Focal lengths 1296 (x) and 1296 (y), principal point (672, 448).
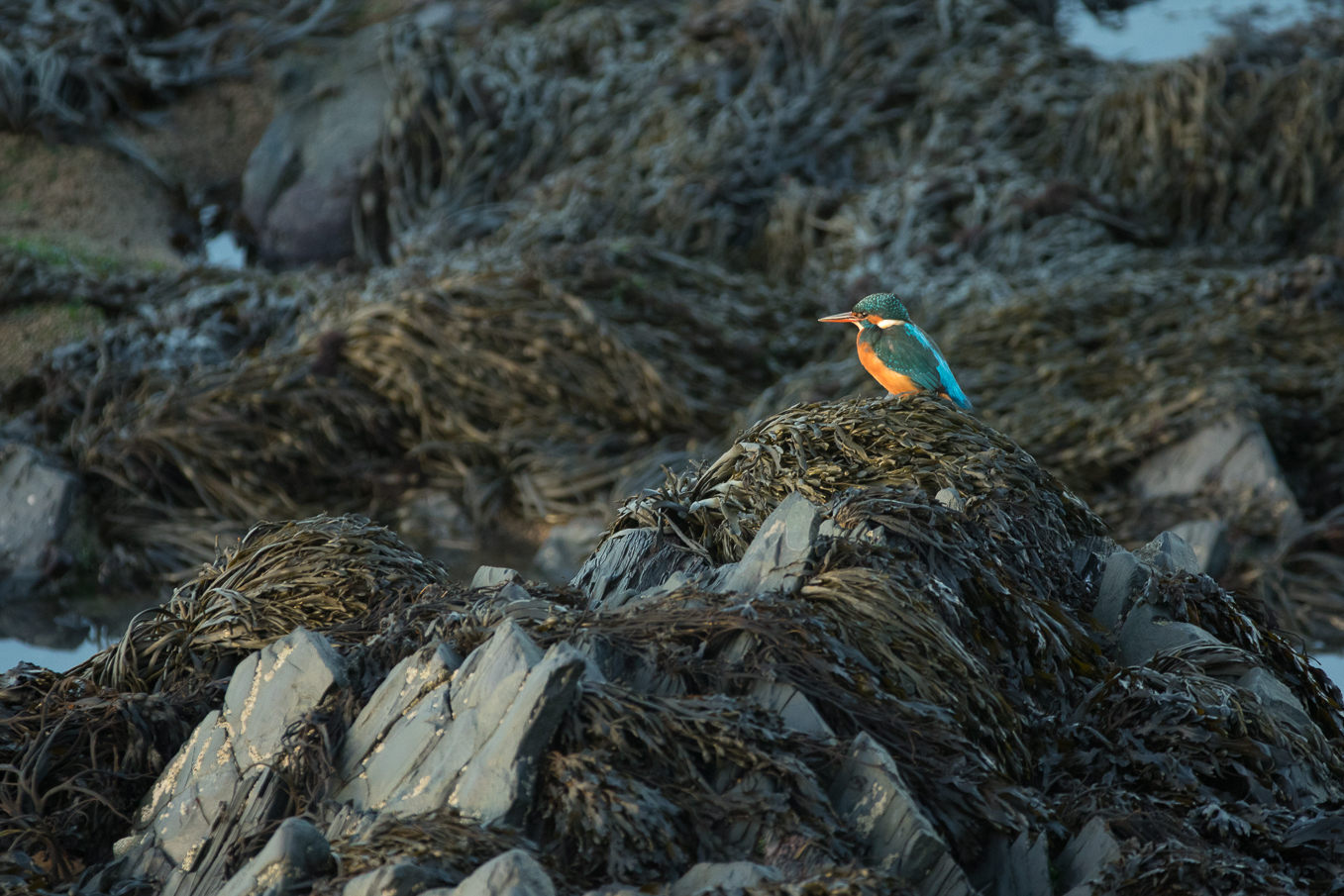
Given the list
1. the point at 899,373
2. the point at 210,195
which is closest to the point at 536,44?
the point at 210,195

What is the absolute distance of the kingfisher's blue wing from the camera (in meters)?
3.57

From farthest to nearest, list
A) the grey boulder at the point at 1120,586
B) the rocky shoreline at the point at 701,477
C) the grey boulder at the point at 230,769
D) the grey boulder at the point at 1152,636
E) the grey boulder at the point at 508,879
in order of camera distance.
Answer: the grey boulder at the point at 1120,586
the grey boulder at the point at 1152,636
the grey boulder at the point at 230,769
the rocky shoreline at the point at 701,477
the grey boulder at the point at 508,879

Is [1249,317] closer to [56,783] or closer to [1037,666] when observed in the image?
[1037,666]

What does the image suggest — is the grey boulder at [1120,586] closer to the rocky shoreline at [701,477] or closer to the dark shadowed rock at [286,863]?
the rocky shoreline at [701,477]

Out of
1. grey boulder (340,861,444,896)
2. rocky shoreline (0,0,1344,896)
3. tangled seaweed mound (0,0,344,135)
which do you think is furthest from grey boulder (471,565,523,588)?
tangled seaweed mound (0,0,344,135)

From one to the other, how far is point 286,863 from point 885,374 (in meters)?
2.12

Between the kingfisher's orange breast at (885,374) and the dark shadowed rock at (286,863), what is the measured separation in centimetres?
203

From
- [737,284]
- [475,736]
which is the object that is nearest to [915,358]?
[475,736]

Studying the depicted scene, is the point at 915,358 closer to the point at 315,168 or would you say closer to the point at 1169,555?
the point at 1169,555

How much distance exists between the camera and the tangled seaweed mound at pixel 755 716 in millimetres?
2189

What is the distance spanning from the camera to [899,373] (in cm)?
358

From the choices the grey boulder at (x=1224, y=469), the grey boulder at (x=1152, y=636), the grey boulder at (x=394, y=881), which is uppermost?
the grey boulder at (x=394, y=881)

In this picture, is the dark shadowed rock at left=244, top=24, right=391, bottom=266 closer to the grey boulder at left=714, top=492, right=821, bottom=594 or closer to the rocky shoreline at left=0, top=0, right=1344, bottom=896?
the rocky shoreline at left=0, top=0, right=1344, bottom=896

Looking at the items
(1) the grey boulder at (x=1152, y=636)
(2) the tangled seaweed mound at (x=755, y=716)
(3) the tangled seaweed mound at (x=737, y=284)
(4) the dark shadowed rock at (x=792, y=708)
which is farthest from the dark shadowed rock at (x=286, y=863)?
(3) the tangled seaweed mound at (x=737, y=284)
